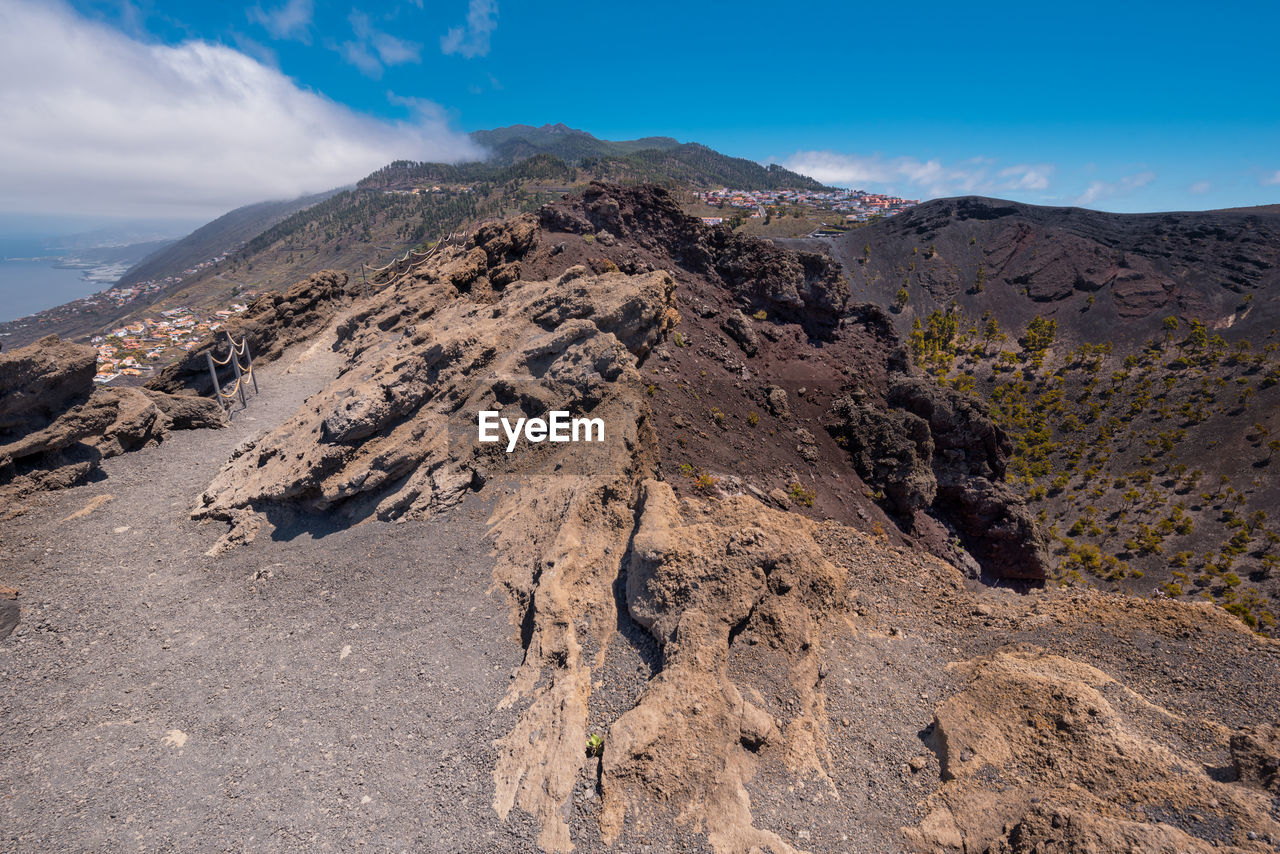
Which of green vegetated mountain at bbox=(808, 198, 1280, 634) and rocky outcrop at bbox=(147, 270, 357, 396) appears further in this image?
green vegetated mountain at bbox=(808, 198, 1280, 634)

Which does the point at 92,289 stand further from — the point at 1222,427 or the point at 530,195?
the point at 1222,427

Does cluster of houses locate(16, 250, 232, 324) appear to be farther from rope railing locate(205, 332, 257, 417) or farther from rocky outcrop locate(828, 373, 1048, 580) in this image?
rocky outcrop locate(828, 373, 1048, 580)

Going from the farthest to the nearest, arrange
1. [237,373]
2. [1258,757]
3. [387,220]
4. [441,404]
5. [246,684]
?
[387,220], [237,373], [441,404], [246,684], [1258,757]

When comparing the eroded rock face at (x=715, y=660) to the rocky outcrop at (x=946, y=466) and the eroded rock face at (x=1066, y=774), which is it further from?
the rocky outcrop at (x=946, y=466)

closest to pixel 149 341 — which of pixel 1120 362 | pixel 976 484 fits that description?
pixel 976 484

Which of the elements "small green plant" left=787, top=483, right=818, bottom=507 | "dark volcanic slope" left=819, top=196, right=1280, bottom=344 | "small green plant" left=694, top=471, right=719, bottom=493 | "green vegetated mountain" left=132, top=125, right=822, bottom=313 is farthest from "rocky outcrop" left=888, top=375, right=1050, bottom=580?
"green vegetated mountain" left=132, top=125, right=822, bottom=313

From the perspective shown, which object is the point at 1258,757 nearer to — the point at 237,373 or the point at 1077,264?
the point at 237,373
